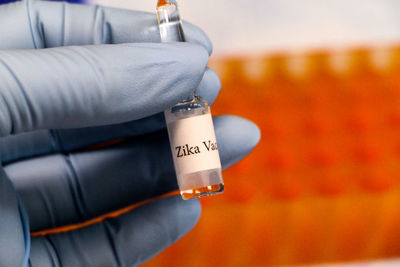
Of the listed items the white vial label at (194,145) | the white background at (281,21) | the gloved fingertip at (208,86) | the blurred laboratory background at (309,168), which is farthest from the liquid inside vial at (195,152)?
the white background at (281,21)

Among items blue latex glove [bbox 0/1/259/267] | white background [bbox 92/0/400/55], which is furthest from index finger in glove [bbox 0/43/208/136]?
white background [bbox 92/0/400/55]

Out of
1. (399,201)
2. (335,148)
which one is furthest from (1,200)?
(399,201)

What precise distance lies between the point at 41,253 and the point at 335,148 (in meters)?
1.11

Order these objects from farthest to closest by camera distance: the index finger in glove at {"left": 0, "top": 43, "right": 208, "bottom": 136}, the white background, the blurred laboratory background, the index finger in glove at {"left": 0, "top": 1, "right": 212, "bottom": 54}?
the white background < the blurred laboratory background < the index finger in glove at {"left": 0, "top": 1, "right": 212, "bottom": 54} < the index finger in glove at {"left": 0, "top": 43, "right": 208, "bottom": 136}

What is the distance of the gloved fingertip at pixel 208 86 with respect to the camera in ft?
2.60

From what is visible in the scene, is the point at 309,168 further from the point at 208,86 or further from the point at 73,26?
the point at 73,26

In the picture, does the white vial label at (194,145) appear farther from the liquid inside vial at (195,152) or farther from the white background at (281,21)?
the white background at (281,21)

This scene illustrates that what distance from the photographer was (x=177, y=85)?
2.21ft

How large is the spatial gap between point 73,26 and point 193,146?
14.6 inches

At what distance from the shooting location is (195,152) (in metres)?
0.65

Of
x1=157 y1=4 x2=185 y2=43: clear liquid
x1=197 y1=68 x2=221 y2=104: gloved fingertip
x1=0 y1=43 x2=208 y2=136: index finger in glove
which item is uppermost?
x1=157 y1=4 x2=185 y2=43: clear liquid

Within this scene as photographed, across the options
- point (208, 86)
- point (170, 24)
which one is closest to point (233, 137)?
point (208, 86)

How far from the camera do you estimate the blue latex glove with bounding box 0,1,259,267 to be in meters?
0.65

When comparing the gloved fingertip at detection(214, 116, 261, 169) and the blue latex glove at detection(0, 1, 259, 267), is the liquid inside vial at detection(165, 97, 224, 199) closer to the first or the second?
the blue latex glove at detection(0, 1, 259, 267)
